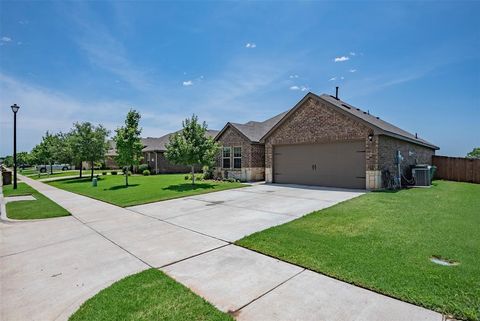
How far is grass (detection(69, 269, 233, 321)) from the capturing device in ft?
9.45

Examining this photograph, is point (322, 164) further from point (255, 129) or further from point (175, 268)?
point (175, 268)

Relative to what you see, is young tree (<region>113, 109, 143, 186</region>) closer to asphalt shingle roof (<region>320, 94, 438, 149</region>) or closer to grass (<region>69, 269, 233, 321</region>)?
asphalt shingle roof (<region>320, 94, 438, 149</region>)

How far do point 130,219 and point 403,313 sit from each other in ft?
24.1

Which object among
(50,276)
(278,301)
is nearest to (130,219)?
(50,276)

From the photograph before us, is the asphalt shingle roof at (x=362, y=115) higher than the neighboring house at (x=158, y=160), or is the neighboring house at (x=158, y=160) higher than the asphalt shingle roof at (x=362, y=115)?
the asphalt shingle roof at (x=362, y=115)

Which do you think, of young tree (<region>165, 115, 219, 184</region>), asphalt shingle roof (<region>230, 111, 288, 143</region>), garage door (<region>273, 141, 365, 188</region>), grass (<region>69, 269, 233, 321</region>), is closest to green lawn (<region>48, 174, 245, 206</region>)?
young tree (<region>165, 115, 219, 184</region>)

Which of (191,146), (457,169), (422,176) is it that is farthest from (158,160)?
(457,169)

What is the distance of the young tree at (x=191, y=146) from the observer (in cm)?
1566

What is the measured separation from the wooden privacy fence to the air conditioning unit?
5.43 meters

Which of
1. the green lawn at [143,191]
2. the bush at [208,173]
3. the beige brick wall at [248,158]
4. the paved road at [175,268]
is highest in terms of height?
the beige brick wall at [248,158]

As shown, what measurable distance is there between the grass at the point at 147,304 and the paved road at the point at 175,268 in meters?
0.20

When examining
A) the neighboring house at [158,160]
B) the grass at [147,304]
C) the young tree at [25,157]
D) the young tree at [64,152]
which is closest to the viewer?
the grass at [147,304]

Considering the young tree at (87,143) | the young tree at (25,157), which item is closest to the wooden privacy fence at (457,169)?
the young tree at (87,143)

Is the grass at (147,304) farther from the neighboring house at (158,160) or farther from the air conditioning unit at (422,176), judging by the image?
the neighboring house at (158,160)
